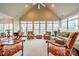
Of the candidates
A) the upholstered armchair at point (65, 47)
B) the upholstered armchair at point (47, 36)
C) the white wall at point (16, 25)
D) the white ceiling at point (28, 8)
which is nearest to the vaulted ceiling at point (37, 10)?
the white ceiling at point (28, 8)

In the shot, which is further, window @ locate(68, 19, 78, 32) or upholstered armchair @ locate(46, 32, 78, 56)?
upholstered armchair @ locate(46, 32, 78, 56)

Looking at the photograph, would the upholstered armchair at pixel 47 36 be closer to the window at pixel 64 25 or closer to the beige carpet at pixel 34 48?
the beige carpet at pixel 34 48

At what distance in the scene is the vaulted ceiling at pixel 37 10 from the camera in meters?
2.47

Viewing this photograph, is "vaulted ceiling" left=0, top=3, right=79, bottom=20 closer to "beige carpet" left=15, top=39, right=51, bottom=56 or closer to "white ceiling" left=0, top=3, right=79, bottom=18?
"white ceiling" left=0, top=3, right=79, bottom=18

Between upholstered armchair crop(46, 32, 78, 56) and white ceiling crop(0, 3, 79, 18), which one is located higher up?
white ceiling crop(0, 3, 79, 18)

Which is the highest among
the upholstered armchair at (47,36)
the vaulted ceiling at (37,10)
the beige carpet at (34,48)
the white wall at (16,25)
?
the vaulted ceiling at (37,10)

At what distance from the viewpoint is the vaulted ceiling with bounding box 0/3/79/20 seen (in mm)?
2469

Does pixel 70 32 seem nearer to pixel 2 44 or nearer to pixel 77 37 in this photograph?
pixel 77 37

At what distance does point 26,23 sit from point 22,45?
1.76ft

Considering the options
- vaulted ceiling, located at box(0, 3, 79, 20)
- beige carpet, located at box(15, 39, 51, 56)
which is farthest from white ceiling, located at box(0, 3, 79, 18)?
beige carpet, located at box(15, 39, 51, 56)

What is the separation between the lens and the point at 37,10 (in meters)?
2.52

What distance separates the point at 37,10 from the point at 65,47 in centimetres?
106

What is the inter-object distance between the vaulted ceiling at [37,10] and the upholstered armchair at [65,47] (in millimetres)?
529

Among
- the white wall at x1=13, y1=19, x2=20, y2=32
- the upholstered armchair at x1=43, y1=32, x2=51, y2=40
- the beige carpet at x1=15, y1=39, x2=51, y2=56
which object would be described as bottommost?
the beige carpet at x1=15, y1=39, x2=51, y2=56
